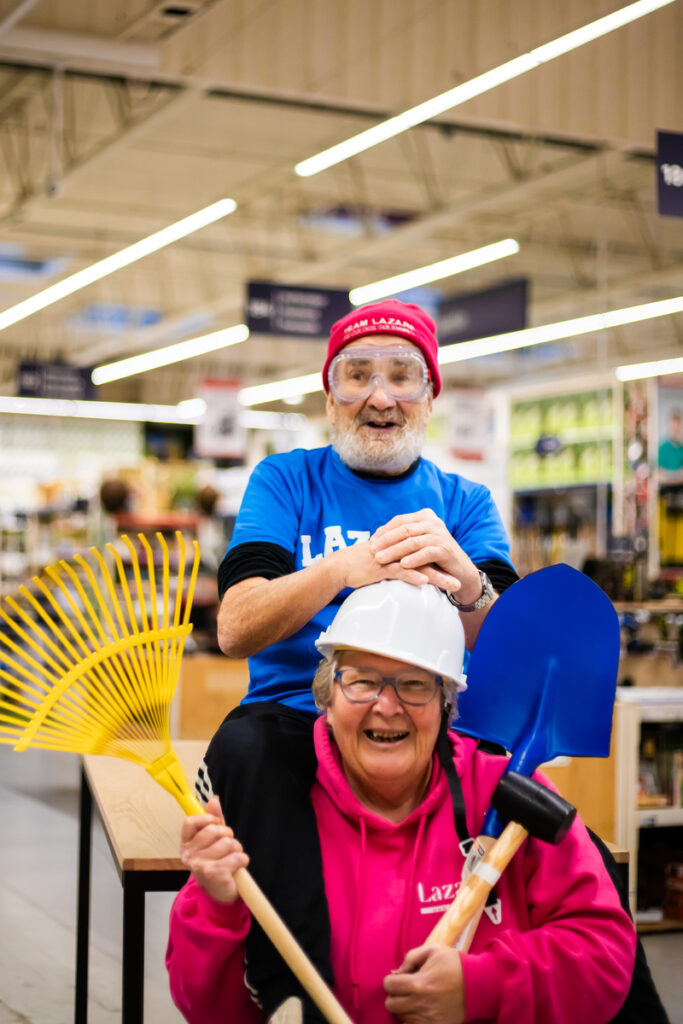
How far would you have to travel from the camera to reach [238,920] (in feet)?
5.16

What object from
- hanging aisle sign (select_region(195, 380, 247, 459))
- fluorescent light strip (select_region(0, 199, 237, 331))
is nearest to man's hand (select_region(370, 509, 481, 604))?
fluorescent light strip (select_region(0, 199, 237, 331))

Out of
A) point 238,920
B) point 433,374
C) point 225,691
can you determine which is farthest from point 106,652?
point 225,691

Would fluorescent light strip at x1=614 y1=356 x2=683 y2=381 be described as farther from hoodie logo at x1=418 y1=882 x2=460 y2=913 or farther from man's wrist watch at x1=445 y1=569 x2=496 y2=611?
hoodie logo at x1=418 y1=882 x2=460 y2=913

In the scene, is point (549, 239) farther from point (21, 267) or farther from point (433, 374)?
point (433, 374)

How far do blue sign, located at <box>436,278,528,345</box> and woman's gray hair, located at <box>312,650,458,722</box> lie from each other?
9.76m

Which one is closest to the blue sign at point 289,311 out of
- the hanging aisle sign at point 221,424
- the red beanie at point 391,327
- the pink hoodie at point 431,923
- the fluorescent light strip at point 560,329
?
the fluorescent light strip at point 560,329

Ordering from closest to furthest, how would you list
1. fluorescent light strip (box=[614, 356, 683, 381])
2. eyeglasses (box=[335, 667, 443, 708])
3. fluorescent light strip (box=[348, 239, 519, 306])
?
eyeglasses (box=[335, 667, 443, 708]) < fluorescent light strip (box=[348, 239, 519, 306]) < fluorescent light strip (box=[614, 356, 683, 381])

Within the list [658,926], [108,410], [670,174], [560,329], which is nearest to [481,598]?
[658,926]

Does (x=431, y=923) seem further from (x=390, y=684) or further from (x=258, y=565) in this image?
(x=258, y=565)

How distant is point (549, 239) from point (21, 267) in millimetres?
7455

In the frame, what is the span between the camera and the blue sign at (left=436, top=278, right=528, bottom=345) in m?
11.3

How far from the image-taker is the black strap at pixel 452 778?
1.68 meters

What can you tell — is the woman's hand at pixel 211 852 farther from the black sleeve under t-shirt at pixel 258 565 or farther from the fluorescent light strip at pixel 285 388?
the fluorescent light strip at pixel 285 388

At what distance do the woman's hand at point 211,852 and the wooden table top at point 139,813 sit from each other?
1.68 feet
